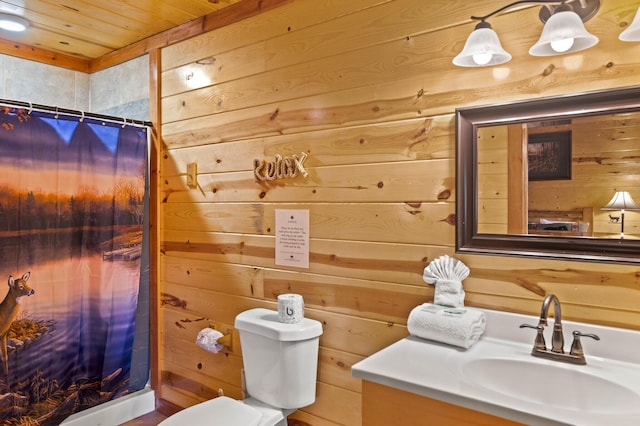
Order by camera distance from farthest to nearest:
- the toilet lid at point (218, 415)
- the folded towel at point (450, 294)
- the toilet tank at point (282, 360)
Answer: the toilet tank at point (282, 360) → the toilet lid at point (218, 415) → the folded towel at point (450, 294)

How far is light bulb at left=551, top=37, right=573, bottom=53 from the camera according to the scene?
1317 millimetres

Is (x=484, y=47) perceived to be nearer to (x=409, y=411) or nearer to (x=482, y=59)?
(x=482, y=59)

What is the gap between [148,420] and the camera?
263 centimetres

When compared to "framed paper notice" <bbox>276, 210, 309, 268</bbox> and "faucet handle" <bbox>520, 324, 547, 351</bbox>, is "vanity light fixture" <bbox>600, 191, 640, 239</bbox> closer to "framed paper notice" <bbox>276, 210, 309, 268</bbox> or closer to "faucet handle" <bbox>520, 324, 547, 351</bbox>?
"faucet handle" <bbox>520, 324, 547, 351</bbox>

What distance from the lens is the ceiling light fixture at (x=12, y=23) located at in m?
2.51

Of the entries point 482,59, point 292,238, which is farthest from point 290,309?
point 482,59

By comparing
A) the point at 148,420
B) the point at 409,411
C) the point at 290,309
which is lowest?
the point at 148,420

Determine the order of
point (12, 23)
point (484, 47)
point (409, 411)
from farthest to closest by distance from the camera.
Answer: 1. point (12, 23)
2. point (484, 47)
3. point (409, 411)

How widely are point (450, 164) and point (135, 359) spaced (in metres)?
2.12

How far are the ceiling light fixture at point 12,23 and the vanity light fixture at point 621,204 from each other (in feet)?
9.66

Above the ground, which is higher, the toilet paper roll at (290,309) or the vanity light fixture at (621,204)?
the vanity light fixture at (621,204)

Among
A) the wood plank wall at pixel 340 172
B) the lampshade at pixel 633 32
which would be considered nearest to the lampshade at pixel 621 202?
the wood plank wall at pixel 340 172

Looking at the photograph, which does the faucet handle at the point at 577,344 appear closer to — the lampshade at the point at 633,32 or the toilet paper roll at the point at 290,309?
the lampshade at the point at 633,32

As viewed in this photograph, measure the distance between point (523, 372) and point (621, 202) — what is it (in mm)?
567
